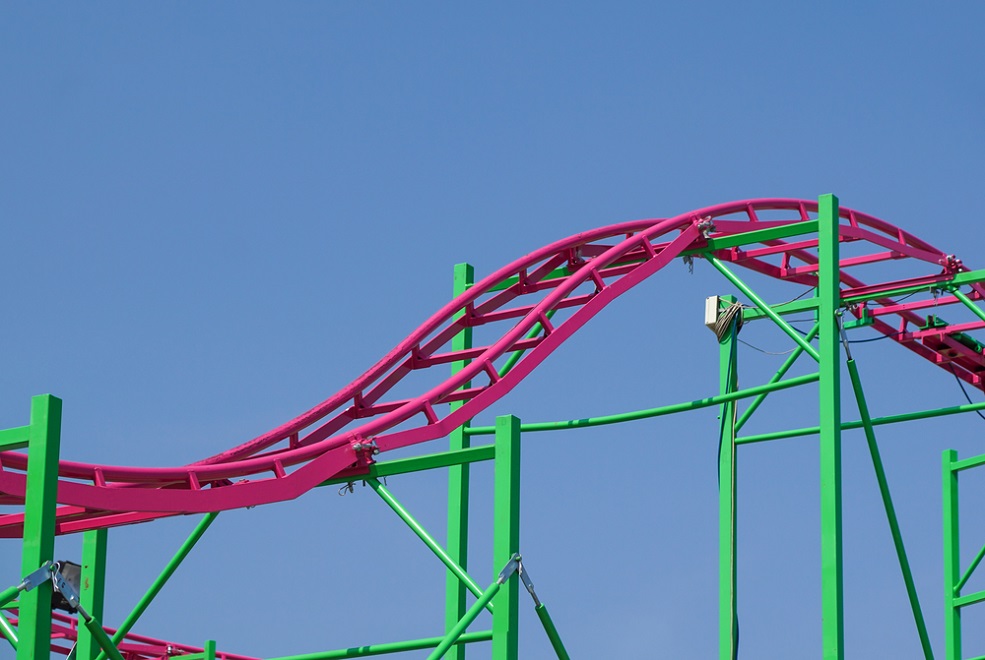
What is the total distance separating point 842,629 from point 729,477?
135 inches

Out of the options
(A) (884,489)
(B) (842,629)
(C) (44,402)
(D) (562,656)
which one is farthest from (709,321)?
(C) (44,402)

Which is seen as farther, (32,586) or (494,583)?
(494,583)

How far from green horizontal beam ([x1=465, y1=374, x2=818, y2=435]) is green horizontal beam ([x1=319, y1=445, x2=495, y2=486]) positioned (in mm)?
2021

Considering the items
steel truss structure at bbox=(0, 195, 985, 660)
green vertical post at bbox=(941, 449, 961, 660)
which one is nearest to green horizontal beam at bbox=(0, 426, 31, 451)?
steel truss structure at bbox=(0, 195, 985, 660)

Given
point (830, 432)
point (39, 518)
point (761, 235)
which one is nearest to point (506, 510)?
point (39, 518)

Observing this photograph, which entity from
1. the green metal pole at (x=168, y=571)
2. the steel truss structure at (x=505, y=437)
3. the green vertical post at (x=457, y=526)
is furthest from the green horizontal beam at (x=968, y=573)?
the green metal pole at (x=168, y=571)

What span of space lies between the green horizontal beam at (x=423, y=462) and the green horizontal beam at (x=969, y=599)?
845 centimetres

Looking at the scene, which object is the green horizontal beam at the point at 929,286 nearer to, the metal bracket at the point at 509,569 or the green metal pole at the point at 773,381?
the green metal pole at the point at 773,381

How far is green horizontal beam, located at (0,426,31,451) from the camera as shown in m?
13.4

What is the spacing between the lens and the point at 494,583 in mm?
14289

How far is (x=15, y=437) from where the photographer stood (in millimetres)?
13414

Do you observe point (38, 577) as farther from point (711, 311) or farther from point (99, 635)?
point (711, 311)

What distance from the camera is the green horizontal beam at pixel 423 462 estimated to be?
585 inches

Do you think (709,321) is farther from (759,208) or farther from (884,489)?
(884,489)
